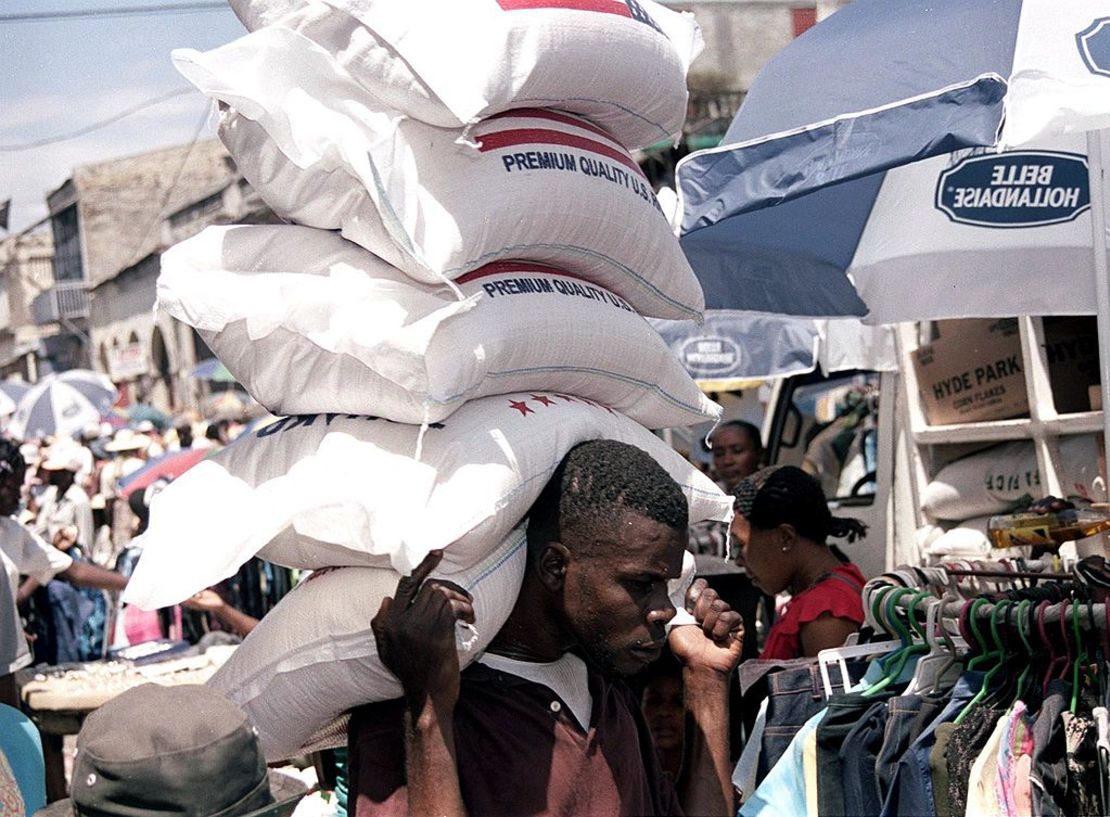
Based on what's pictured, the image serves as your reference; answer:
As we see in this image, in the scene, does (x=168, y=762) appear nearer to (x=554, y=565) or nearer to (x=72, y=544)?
(x=554, y=565)

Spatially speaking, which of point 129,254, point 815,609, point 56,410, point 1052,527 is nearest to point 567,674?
point 815,609

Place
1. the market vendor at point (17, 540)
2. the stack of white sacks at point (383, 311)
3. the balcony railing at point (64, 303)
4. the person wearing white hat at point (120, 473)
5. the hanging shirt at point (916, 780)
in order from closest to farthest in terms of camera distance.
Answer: the stack of white sacks at point (383, 311) → the hanging shirt at point (916, 780) → the market vendor at point (17, 540) → the person wearing white hat at point (120, 473) → the balcony railing at point (64, 303)

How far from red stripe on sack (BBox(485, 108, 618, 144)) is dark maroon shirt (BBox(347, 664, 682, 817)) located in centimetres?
104

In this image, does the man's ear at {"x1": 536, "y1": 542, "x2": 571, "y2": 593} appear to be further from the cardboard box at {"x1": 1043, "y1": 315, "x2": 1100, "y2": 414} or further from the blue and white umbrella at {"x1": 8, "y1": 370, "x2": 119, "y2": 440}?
the blue and white umbrella at {"x1": 8, "y1": 370, "x2": 119, "y2": 440}

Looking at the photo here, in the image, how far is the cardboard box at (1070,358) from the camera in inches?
236

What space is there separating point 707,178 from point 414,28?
1438 mm

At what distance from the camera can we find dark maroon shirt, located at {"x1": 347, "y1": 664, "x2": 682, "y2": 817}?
2.55 meters

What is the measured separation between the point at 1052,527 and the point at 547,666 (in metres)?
2.20

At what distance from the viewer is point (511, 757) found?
258 centimetres

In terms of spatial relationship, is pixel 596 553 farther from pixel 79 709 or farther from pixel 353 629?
pixel 79 709

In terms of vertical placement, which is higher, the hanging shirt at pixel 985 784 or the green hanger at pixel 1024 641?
the green hanger at pixel 1024 641

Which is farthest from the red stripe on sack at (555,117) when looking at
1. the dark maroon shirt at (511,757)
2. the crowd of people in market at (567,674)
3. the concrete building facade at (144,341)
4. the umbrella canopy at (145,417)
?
the concrete building facade at (144,341)

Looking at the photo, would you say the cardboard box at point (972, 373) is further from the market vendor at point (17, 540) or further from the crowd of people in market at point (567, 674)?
the market vendor at point (17, 540)

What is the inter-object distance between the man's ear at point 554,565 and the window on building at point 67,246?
37.7 m
